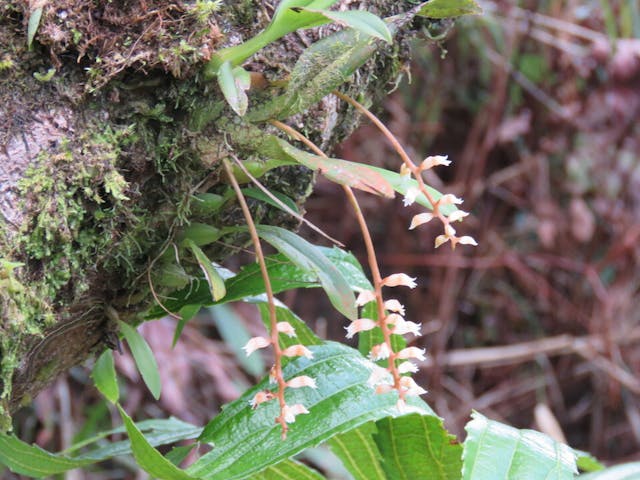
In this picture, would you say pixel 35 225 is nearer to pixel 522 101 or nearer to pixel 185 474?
pixel 185 474

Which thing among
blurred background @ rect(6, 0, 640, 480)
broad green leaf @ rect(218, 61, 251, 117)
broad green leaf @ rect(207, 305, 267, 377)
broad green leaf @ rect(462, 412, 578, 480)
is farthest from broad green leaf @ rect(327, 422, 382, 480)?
blurred background @ rect(6, 0, 640, 480)

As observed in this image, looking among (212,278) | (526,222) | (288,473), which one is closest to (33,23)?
(212,278)

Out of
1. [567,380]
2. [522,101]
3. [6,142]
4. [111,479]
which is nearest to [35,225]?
[6,142]

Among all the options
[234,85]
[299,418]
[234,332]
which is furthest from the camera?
[234,332]

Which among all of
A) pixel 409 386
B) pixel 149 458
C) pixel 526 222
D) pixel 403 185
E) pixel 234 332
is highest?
Result: pixel 403 185

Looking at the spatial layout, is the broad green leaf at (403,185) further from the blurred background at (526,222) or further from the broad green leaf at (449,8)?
the blurred background at (526,222)

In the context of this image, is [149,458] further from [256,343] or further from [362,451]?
[362,451]

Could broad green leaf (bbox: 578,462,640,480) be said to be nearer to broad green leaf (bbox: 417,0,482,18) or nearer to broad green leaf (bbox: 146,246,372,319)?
broad green leaf (bbox: 146,246,372,319)
